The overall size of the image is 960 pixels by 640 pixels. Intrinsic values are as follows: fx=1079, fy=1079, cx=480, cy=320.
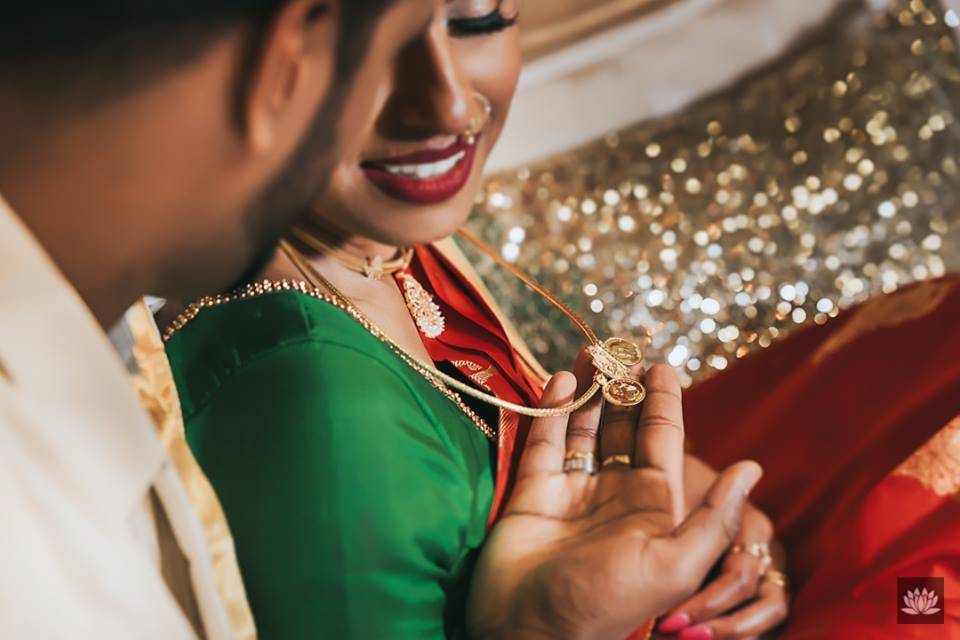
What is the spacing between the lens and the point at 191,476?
19.3 inches

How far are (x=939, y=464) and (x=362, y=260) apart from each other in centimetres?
43

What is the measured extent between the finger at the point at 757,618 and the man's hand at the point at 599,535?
13cm

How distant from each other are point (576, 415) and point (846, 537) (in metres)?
0.26

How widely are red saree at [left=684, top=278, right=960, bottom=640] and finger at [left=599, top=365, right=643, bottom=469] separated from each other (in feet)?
0.68

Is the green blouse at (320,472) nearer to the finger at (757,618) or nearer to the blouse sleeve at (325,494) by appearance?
the blouse sleeve at (325,494)

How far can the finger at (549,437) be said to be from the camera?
590 millimetres

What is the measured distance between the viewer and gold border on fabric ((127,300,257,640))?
47 cm

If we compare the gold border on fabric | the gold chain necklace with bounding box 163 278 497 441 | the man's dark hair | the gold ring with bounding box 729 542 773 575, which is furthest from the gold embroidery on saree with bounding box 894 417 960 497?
the man's dark hair

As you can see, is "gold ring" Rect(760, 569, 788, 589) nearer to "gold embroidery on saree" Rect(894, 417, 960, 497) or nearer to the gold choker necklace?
"gold embroidery on saree" Rect(894, 417, 960, 497)

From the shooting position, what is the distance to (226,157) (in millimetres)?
325

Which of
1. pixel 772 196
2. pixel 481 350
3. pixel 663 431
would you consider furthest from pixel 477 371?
pixel 772 196

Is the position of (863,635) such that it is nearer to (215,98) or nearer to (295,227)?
(295,227)

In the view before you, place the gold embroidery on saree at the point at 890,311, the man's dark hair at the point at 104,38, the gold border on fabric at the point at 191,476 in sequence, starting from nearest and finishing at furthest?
the man's dark hair at the point at 104,38 → the gold border on fabric at the point at 191,476 → the gold embroidery on saree at the point at 890,311

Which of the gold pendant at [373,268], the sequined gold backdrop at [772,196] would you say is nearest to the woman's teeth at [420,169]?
the gold pendant at [373,268]
